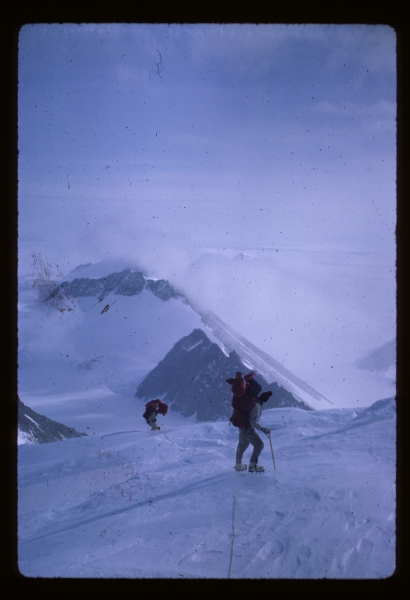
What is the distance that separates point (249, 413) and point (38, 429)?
2301mm

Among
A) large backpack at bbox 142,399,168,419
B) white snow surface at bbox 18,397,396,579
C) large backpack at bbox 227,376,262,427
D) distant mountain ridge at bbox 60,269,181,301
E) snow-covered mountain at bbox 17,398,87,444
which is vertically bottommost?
white snow surface at bbox 18,397,396,579

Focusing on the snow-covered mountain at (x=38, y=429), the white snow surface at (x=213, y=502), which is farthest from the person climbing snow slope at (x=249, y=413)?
the snow-covered mountain at (x=38, y=429)

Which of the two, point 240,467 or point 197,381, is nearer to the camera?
point 240,467

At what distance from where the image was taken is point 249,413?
3.89 m

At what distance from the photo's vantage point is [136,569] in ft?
10.0

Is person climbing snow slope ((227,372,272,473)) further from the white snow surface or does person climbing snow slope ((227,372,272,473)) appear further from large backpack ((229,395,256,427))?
the white snow surface

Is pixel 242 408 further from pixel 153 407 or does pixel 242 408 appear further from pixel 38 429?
pixel 38 429

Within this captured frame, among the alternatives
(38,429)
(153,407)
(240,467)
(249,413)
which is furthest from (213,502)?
(38,429)

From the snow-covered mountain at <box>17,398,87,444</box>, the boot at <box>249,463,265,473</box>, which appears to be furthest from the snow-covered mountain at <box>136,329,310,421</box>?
the snow-covered mountain at <box>17,398,87,444</box>

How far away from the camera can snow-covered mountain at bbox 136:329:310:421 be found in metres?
4.66

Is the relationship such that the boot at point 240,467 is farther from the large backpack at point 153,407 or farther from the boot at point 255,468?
the large backpack at point 153,407

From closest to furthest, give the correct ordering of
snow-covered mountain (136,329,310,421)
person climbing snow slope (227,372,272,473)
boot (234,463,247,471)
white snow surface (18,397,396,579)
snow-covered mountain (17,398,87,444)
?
white snow surface (18,397,396,579) < person climbing snow slope (227,372,272,473) < boot (234,463,247,471) < snow-covered mountain (17,398,87,444) < snow-covered mountain (136,329,310,421)

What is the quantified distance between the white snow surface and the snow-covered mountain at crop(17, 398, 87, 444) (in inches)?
2.9

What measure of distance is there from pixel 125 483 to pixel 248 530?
4.18ft
